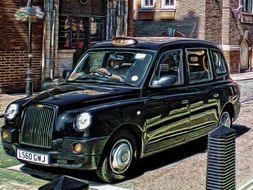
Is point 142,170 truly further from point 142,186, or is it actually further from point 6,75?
point 6,75

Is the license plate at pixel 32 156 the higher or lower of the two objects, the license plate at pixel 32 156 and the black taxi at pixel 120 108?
the lower

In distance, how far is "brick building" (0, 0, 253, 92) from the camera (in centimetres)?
1437

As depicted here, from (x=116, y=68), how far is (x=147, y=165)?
1.49 m

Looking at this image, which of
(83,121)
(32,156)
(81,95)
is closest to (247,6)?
(81,95)

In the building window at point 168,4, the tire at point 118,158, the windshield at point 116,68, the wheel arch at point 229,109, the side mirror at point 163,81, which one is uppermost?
the building window at point 168,4

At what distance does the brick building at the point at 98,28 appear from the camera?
566 inches

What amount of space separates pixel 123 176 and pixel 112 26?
12.5 metres

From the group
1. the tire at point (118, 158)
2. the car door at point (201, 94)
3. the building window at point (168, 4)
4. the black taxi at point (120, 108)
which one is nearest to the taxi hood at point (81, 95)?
the black taxi at point (120, 108)

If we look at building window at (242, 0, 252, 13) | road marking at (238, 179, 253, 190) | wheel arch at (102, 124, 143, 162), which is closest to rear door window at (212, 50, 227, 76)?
wheel arch at (102, 124, 143, 162)

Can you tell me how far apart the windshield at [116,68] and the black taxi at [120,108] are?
14 mm

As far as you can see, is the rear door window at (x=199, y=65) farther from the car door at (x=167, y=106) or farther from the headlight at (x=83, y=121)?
the headlight at (x=83, y=121)

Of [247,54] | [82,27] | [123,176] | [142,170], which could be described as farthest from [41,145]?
[247,54]

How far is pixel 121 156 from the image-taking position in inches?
245

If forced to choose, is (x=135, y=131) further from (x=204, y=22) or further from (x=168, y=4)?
(x=168, y=4)
